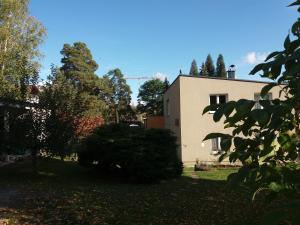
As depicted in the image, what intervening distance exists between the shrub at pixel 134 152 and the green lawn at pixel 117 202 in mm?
580

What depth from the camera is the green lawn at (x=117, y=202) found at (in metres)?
8.45

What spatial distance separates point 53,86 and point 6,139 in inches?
104

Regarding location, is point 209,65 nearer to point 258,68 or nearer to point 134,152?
point 134,152

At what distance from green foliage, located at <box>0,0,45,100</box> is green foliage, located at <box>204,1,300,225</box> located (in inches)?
852

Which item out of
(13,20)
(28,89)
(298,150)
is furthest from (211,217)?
(13,20)

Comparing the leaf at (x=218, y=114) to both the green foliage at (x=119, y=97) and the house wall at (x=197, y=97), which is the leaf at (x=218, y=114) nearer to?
the house wall at (x=197, y=97)

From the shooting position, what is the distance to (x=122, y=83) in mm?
91938

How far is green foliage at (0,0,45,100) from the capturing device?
27.7 meters

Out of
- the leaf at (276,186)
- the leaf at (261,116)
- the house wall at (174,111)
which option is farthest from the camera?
the house wall at (174,111)

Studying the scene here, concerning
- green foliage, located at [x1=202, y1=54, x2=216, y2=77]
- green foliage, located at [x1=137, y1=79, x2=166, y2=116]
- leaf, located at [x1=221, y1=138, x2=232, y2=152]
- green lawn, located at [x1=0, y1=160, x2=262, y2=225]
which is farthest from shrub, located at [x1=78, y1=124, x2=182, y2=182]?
green foliage, located at [x1=202, y1=54, x2=216, y2=77]

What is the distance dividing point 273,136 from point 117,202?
27.6 feet

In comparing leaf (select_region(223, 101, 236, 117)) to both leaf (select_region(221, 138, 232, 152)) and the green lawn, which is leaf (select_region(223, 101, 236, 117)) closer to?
leaf (select_region(221, 138, 232, 152))

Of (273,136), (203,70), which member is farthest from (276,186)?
(203,70)

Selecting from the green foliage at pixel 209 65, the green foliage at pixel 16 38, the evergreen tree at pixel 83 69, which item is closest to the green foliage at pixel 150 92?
the evergreen tree at pixel 83 69
